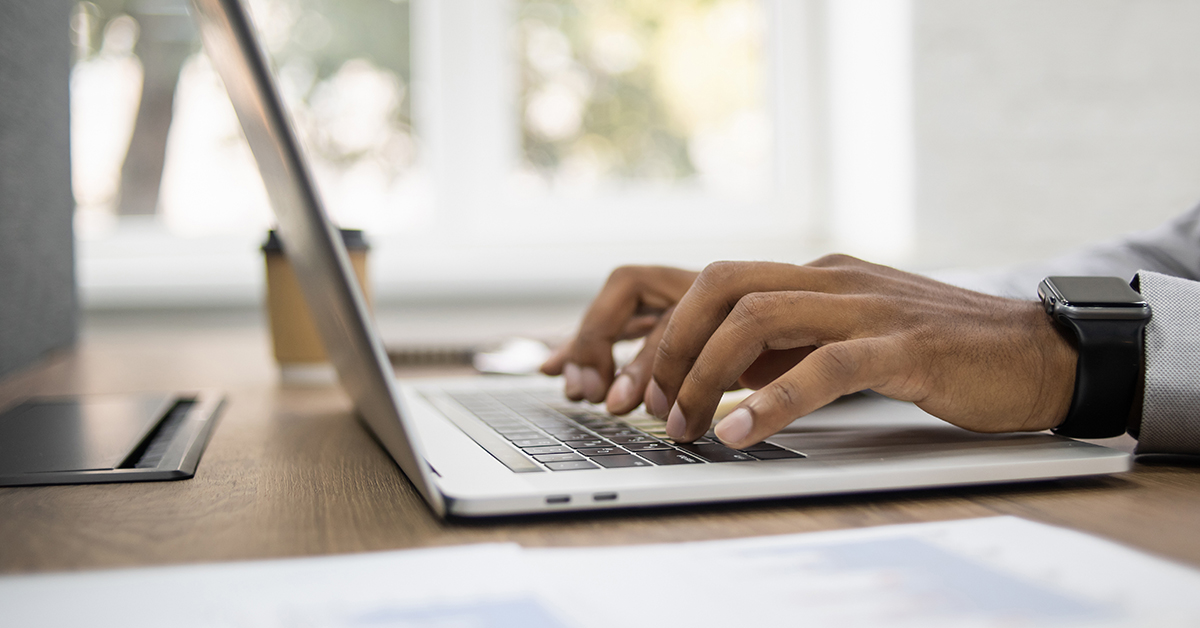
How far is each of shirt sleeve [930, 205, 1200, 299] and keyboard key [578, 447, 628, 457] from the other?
38cm

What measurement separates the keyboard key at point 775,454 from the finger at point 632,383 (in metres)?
0.14

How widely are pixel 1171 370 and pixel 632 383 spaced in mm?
328

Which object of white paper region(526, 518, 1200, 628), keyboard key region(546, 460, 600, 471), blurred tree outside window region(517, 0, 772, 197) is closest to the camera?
white paper region(526, 518, 1200, 628)

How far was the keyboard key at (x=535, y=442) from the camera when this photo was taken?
18.9 inches

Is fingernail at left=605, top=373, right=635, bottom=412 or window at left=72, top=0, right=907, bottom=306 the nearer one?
fingernail at left=605, top=373, right=635, bottom=412

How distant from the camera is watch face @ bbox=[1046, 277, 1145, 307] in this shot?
504mm

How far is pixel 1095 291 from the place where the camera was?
0.51m

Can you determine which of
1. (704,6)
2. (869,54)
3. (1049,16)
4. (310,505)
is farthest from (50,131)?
(1049,16)

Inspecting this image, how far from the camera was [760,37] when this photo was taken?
85.6 inches

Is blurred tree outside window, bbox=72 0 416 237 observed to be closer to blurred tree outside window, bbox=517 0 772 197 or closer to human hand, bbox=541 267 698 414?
blurred tree outside window, bbox=517 0 772 197

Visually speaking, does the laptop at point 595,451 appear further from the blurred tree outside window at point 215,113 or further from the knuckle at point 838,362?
the blurred tree outside window at point 215,113

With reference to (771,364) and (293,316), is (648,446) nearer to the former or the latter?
(771,364)

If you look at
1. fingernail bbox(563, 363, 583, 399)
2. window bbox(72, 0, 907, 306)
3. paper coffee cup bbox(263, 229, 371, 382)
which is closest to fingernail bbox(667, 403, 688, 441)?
Answer: fingernail bbox(563, 363, 583, 399)

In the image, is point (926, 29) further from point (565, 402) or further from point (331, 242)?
point (331, 242)
